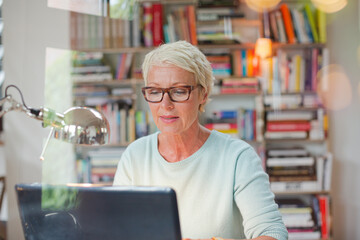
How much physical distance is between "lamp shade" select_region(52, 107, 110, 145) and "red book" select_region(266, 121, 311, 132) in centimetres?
232

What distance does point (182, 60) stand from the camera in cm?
106

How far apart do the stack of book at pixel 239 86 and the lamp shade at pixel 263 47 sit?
198 millimetres

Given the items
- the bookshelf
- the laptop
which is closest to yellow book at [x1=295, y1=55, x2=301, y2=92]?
the bookshelf

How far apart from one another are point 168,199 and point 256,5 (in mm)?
2806

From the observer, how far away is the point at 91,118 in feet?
2.87

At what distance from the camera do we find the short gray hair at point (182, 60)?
1.06 meters

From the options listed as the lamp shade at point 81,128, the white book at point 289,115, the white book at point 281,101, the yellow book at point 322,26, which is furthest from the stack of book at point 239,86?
the lamp shade at point 81,128

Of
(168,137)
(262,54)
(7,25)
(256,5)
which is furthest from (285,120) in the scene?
(7,25)

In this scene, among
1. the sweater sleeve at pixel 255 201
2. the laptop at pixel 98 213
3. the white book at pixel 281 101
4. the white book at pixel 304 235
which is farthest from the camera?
the white book at pixel 281 101

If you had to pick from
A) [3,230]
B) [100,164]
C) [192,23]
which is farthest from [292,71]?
[3,230]

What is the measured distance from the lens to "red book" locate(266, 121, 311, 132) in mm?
3047

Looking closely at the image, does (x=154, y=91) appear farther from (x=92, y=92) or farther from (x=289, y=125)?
(x=289, y=125)

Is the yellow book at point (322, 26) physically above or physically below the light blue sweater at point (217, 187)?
above

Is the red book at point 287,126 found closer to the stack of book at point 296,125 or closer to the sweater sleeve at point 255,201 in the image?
the stack of book at point 296,125
